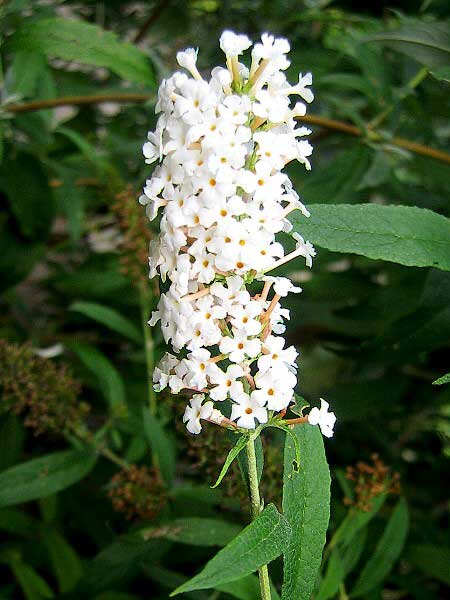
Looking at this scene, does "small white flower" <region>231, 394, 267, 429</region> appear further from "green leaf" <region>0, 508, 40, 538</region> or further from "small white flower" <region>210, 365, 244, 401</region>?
"green leaf" <region>0, 508, 40, 538</region>

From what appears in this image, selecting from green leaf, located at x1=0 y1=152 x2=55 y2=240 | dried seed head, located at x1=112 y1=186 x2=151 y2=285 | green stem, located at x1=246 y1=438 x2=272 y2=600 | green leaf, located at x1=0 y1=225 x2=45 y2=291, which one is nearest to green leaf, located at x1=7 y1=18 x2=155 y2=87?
dried seed head, located at x1=112 y1=186 x2=151 y2=285

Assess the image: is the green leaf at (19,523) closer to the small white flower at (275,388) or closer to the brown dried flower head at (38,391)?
the brown dried flower head at (38,391)

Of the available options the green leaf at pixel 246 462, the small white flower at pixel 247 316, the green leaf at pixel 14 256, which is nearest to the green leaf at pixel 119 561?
the green leaf at pixel 246 462

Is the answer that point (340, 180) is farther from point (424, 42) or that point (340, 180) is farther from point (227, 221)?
point (227, 221)

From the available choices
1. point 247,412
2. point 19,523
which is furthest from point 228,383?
point 19,523

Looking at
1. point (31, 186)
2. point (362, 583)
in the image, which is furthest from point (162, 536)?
point (31, 186)

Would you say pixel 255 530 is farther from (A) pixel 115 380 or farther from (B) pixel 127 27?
(B) pixel 127 27

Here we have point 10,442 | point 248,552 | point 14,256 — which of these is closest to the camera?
point 248,552
